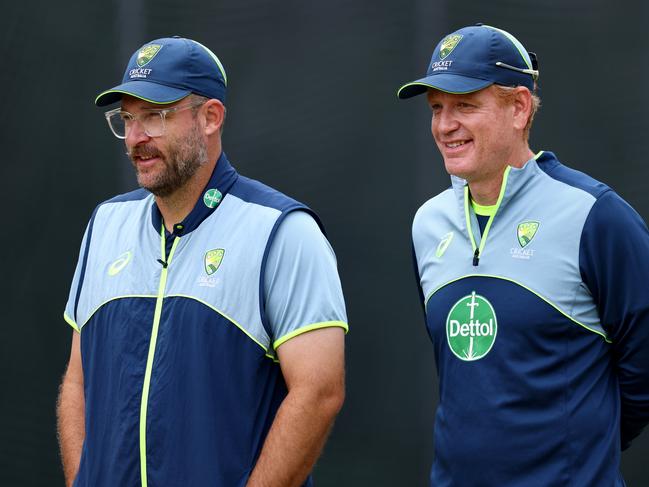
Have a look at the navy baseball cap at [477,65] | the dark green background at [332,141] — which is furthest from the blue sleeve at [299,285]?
the dark green background at [332,141]

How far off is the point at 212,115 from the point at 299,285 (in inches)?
22.0

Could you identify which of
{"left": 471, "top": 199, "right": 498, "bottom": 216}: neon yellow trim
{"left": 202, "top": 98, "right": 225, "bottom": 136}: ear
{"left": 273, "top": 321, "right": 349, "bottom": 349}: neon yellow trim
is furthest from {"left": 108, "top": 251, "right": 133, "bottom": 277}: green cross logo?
{"left": 471, "top": 199, "right": 498, "bottom": 216}: neon yellow trim

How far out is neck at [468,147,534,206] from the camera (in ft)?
9.15

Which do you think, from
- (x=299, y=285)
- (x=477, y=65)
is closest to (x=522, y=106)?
(x=477, y=65)

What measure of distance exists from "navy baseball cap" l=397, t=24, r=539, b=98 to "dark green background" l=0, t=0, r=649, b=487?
947 mm

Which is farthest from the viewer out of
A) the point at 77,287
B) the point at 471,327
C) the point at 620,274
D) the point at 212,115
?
the point at 77,287

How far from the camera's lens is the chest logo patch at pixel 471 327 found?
2.66 meters

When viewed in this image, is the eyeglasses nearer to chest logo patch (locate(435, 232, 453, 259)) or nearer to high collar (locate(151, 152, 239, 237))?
high collar (locate(151, 152, 239, 237))

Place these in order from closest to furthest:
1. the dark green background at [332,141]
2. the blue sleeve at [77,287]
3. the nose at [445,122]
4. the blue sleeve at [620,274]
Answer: the blue sleeve at [620,274] → the nose at [445,122] → the blue sleeve at [77,287] → the dark green background at [332,141]

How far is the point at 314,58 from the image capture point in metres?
4.01

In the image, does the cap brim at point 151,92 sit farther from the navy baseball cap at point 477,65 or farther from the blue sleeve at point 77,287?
the navy baseball cap at point 477,65

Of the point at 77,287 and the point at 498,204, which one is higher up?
the point at 498,204

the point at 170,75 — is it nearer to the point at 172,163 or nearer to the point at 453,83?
the point at 172,163

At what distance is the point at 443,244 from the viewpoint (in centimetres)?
291
